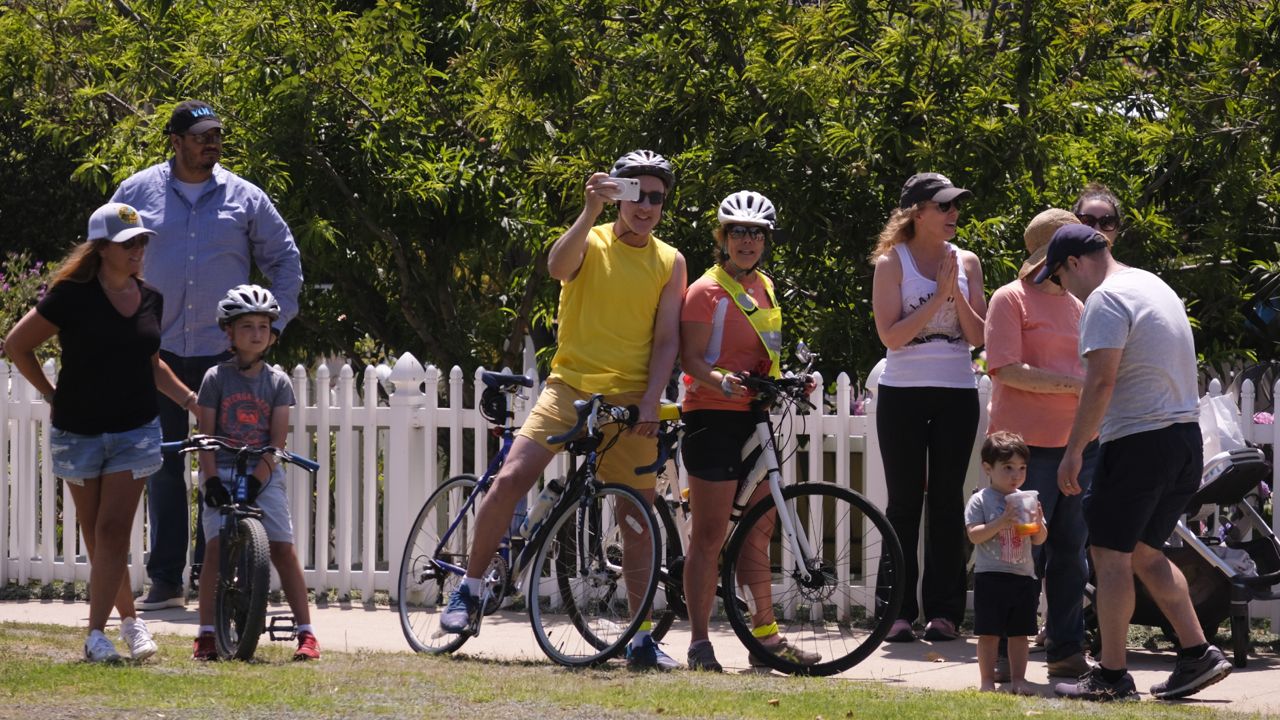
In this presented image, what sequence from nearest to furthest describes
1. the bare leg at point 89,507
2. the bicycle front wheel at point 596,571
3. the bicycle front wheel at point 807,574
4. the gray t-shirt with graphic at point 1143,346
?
1. the gray t-shirt with graphic at point 1143,346
2. the bicycle front wheel at point 807,574
3. the bicycle front wheel at point 596,571
4. the bare leg at point 89,507

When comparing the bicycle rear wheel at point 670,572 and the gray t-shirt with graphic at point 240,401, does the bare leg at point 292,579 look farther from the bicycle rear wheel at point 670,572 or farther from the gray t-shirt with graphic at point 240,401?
the bicycle rear wheel at point 670,572

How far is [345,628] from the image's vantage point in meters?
8.47

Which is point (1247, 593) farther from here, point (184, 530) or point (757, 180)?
point (184, 530)

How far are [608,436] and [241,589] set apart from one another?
64.9 inches

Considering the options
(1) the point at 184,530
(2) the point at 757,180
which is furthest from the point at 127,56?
(2) the point at 757,180

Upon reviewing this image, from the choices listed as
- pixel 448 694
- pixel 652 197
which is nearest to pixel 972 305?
pixel 652 197

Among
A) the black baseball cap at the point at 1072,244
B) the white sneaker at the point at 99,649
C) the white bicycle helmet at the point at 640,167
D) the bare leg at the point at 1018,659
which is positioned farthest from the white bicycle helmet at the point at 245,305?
the bare leg at the point at 1018,659

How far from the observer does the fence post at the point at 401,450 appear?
919cm

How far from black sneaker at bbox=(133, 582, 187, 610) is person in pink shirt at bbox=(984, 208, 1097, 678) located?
4397mm

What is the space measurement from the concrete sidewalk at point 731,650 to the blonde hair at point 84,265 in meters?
1.62

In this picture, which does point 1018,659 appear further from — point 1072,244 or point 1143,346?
point 1072,244

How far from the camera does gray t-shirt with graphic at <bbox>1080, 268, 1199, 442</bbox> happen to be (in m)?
6.32

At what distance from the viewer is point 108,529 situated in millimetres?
7180

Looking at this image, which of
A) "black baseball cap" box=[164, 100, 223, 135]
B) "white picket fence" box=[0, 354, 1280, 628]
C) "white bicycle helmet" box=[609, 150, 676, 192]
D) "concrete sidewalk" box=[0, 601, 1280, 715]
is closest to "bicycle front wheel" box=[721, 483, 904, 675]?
"concrete sidewalk" box=[0, 601, 1280, 715]
